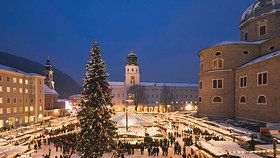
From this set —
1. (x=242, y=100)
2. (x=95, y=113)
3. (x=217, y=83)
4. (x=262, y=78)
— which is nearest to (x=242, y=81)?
(x=242, y=100)

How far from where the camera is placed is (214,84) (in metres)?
44.7

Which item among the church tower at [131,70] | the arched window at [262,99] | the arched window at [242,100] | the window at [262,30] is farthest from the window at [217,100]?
the church tower at [131,70]

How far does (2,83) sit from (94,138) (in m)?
32.0

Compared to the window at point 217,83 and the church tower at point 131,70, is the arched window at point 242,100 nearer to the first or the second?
the window at point 217,83

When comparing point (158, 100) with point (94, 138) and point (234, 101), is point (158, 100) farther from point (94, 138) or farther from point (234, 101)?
point (94, 138)

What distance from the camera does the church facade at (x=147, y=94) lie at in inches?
3959

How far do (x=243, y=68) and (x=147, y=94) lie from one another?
70560 mm

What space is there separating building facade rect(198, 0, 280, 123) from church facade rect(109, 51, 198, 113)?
52862 millimetres

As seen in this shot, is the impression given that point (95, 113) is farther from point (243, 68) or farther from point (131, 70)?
point (131, 70)

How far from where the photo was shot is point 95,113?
70.5 ft

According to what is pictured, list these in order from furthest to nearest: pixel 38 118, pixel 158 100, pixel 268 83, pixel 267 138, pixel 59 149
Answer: pixel 158 100 < pixel 38 118 < pixel 268 83 < pixel 59 149 < pixel 267 138

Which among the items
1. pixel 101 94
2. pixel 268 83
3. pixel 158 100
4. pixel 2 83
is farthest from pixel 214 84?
pixel 158 100

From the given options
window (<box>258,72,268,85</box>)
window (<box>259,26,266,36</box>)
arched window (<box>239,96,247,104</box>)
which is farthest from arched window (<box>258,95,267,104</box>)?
window (<box>259,26,266,36</box>)

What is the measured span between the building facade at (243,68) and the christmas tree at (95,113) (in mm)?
21853
